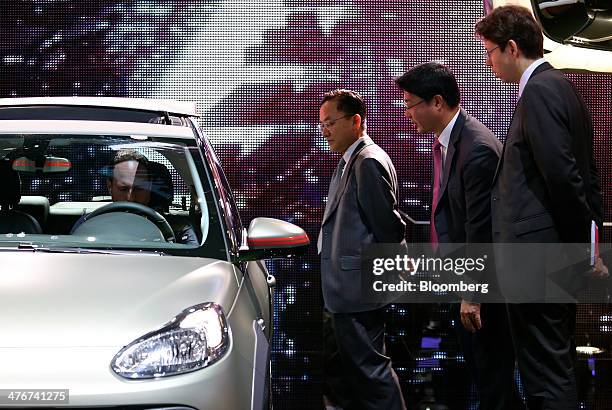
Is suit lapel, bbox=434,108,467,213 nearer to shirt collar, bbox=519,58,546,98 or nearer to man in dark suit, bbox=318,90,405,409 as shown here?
man in dark suit, bbox=318,90,405,409

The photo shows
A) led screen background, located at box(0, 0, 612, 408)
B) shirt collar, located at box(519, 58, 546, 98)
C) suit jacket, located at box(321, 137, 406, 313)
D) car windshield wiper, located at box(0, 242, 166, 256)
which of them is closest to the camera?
car windshield wiper, located at box(0, 242, 166, 256)

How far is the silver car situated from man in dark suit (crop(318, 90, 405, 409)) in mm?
420

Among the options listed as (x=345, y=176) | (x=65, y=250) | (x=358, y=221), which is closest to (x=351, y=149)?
(x=345, y=176)

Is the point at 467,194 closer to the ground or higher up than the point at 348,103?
closer to the ground

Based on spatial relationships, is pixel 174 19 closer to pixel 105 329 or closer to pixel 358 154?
pixel 358 154

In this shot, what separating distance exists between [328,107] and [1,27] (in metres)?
2.52

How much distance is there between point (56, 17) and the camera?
5910mm

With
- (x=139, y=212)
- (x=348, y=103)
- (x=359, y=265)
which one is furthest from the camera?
(x=348, y=103)

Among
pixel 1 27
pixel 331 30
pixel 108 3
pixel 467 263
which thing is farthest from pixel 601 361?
pixel 1 27

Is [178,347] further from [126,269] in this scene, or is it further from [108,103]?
[108,103]

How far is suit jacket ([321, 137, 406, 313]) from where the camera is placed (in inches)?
173

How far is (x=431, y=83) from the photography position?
422 centimetres

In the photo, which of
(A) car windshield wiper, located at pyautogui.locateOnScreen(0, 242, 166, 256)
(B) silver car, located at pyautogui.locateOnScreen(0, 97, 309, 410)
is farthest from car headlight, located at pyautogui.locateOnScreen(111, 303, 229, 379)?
(A) car windshield wiper, located at pyautogui.locateOnScreen(0, 242, 166, 256)

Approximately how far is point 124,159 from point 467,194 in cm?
147
